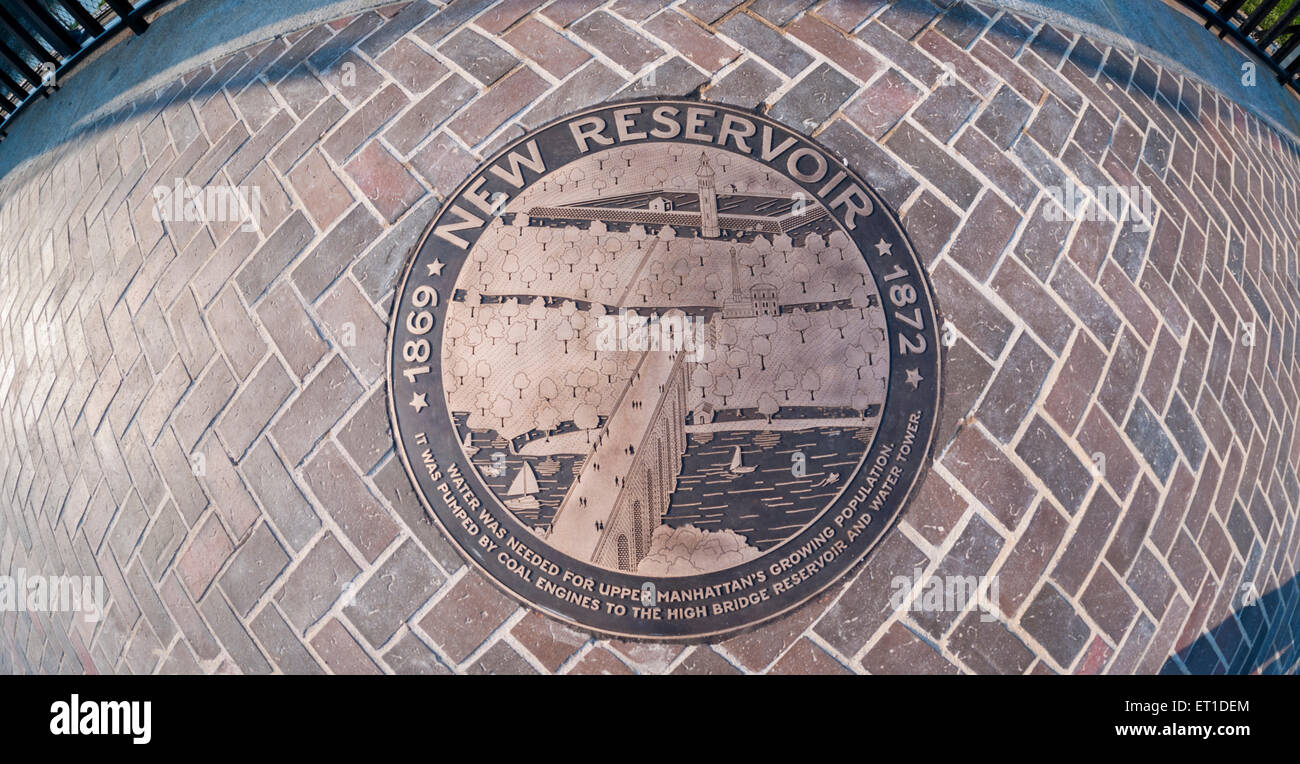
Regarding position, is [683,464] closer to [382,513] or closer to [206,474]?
[382,513]

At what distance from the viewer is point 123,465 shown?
119 inches

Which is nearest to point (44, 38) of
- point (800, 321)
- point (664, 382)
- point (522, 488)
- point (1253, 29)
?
point (522, 488)

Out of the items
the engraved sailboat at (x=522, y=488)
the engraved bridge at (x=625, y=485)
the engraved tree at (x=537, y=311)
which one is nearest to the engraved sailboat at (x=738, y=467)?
the engraved bridge at (x=625, y=485)

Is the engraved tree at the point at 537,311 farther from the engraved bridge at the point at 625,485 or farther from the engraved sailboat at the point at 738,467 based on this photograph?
the engraved sailboat at the point at 738,467

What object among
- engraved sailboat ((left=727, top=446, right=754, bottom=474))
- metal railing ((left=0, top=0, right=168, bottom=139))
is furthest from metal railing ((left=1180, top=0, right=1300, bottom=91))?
metal railing ((left=0, top=0, right=168, bottom=139))

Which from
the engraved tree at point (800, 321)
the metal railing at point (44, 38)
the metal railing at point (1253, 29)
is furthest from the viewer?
the metal railing at point (1253, 29)

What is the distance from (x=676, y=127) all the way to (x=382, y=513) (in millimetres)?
1907

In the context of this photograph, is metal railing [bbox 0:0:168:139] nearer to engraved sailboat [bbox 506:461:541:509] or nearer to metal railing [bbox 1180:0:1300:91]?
engraved sailboat [bbox 506:461:541:509]

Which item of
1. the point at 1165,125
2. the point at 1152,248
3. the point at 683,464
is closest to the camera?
the point at 683,464

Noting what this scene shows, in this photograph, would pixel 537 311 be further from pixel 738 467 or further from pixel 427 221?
A: pixel 738 467

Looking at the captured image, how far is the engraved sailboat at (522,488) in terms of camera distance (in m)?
2.66

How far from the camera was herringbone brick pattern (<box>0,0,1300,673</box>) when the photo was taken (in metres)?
2.72

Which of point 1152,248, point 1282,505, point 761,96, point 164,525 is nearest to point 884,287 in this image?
point 761,96

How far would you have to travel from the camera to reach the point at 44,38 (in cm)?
383
